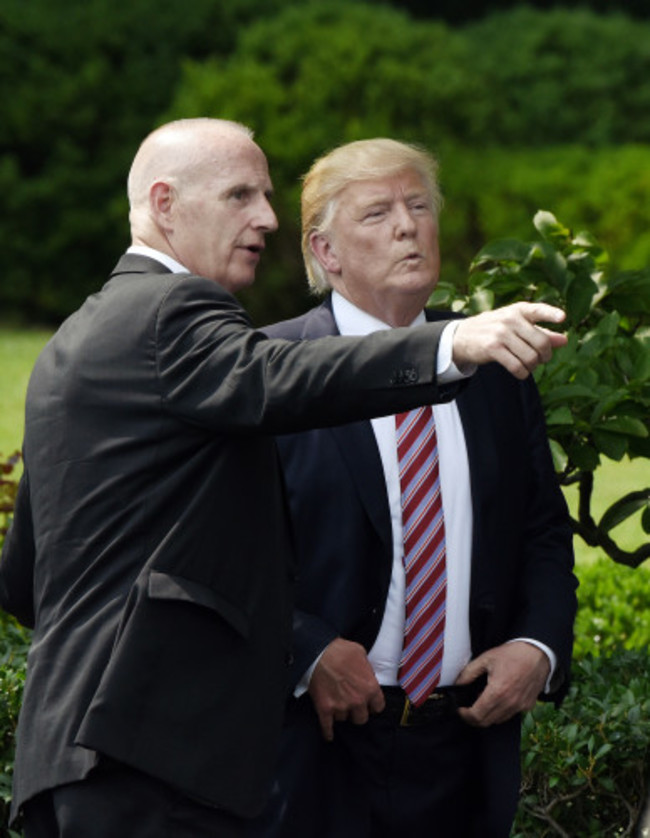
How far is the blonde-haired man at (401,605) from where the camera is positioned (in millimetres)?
3205

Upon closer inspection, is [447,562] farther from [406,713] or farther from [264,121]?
[264,121]

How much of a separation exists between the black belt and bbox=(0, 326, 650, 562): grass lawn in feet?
11.2

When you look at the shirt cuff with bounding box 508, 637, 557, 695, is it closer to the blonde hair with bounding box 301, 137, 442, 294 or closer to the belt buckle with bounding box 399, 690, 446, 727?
the belt buckle with bounding box 399, 690, 446, 727

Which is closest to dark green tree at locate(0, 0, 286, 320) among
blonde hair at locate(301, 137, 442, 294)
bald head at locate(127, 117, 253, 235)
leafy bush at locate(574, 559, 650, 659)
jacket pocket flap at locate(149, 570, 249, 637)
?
leafy bush at locate(574, 559, 650, 659)

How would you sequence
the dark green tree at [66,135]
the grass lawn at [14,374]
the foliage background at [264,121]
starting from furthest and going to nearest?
the dark green tree at [66,135] < the foliage background at [264,121] < the grass lawn at [14,374]

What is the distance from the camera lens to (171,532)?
2525 mm

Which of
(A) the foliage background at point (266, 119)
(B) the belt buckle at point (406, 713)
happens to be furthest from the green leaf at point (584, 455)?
(A) the foliage background at point (266, 119)

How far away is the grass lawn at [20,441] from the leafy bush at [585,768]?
2457 mm

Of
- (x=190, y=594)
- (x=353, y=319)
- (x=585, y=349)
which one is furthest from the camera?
(x=585, y=349)

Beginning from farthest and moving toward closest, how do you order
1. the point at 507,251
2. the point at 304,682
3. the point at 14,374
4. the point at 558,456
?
1. the point at 14,374
2. the point at 507,251
3. the point at 558,456
4. the point at 304,682

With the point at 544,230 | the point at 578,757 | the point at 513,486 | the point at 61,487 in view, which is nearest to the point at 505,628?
the point at 513,486

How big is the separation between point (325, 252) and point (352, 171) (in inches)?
7.5

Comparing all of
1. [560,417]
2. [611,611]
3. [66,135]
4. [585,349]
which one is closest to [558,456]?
[560,417]

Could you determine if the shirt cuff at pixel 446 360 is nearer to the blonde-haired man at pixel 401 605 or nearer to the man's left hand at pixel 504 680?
the blonde-haired man at pixel 401 605
